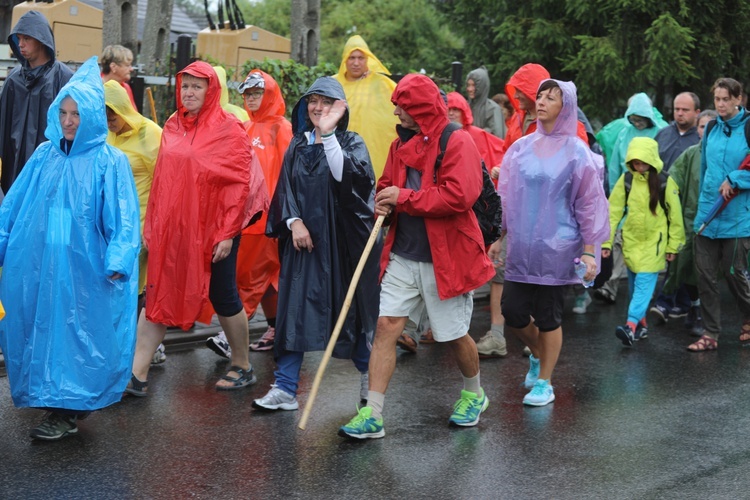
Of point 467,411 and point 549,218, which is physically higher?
point 549,218

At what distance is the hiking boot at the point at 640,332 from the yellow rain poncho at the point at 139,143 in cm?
407

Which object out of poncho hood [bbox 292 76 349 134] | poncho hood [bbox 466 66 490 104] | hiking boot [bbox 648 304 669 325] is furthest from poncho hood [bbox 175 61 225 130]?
hiking boot [bbox 648 304 669 325]

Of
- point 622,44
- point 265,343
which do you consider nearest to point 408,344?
point 265,343

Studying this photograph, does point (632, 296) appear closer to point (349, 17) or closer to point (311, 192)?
point (311, 192)

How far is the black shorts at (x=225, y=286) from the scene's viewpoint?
6.98 metres

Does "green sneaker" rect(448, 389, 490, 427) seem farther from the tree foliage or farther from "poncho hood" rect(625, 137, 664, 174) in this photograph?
the tree foliage

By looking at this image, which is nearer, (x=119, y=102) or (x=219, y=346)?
(x=119, y=102)

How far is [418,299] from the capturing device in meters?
6.28

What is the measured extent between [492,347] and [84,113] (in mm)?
3725

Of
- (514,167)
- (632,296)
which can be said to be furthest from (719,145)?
(514,167)

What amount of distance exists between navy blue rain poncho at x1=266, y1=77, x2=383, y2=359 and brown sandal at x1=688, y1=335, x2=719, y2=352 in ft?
10.6

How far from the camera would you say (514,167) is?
7.01 m

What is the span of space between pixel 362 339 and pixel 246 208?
1.07 m

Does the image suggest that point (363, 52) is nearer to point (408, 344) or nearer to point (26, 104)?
point (408, 344)
